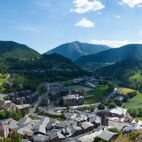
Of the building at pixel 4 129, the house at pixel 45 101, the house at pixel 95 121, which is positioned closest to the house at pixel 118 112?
the house at pixel 95 121

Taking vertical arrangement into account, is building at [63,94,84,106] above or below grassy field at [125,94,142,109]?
above

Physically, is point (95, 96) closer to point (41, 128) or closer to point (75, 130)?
point (41, 128)

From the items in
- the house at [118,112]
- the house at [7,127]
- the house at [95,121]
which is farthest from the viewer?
the house at [118,112]

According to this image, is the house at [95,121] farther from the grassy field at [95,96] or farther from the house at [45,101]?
the grassy field at [95,96]

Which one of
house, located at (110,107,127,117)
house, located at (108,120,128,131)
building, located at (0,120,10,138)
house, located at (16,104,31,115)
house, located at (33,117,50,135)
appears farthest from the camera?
house, located at (16,104,31,115)

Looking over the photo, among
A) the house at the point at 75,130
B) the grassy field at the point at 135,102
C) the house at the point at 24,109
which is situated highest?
the house at the point at 24,109

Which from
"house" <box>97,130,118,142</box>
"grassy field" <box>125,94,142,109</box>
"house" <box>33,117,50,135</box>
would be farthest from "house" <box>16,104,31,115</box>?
"house" <box>97,130,118,142</box>

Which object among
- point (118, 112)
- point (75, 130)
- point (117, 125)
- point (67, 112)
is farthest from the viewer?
point (118, 112)

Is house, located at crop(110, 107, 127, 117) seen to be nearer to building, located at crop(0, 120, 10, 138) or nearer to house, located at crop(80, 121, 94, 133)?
house, located at crop(80, 121, 94, 133)

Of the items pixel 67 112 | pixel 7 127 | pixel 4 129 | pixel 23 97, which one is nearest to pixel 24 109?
pixel 67 112
